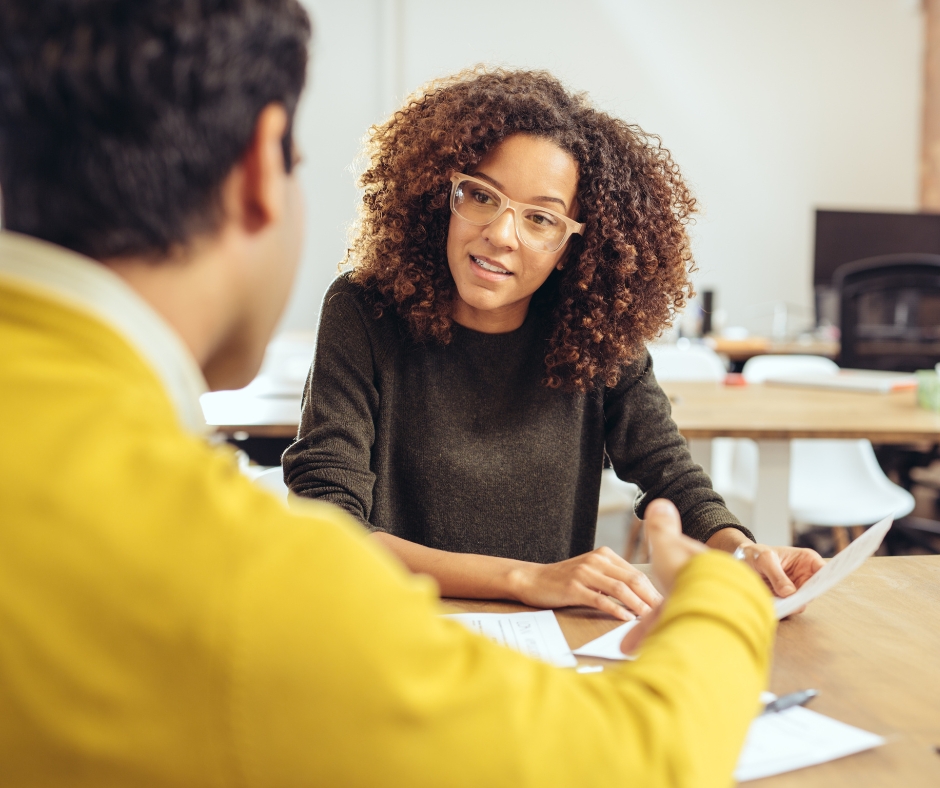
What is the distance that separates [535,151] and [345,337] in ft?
1.34

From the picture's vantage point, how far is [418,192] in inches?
58.3

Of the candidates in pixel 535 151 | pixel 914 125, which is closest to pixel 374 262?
pixel 535 151

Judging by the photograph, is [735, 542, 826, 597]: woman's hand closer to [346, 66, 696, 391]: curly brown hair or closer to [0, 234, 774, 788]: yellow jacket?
[346, 66, 696, 391]: curly brown hair

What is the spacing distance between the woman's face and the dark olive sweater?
4.5 inches

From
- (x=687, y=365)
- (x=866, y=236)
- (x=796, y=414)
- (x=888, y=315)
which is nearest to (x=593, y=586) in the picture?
(x=796, y=414)

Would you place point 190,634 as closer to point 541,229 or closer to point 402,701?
point 402,701

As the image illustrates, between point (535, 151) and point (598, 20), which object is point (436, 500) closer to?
point (535, 151)

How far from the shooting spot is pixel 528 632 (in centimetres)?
96

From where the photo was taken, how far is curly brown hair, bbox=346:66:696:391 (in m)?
1.43

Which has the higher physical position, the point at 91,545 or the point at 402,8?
the point at 402,8

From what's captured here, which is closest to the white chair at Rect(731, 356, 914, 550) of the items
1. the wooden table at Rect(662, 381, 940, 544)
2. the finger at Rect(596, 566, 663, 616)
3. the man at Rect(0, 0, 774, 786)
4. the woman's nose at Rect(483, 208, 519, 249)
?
the wooden table at Rect(662, 381, 940, 544)

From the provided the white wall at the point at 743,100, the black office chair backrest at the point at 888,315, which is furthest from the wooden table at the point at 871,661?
the white wall at the point at 743,100

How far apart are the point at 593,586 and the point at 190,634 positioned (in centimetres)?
68

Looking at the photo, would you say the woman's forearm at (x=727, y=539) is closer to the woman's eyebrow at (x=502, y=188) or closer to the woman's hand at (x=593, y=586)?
the woman's hand at (x=593, y=586)
